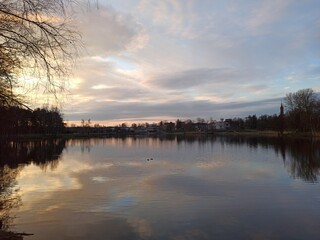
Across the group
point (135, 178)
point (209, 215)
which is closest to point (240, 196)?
point (209, 215)

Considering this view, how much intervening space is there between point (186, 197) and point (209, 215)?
13.2 ft

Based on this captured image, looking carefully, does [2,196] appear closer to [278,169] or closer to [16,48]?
[16,48]

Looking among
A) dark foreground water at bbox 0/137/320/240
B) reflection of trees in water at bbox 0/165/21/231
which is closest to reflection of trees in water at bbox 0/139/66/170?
reflection of trees in water at bbox 0/165/21/231

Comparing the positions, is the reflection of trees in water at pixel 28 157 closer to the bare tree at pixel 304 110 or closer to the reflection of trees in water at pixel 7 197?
the reflection of trees in water at pixel 7 197

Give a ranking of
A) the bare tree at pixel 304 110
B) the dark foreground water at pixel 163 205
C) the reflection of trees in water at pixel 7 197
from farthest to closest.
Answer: the bare tree at pixel 304 110 < the reflection of trees in water at pixel 7 197 < the dark foreground water at pixel 163 205

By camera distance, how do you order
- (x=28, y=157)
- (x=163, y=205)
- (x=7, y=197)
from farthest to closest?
(x=28, y=157), (x=7, y=197), (x=163, y=205)

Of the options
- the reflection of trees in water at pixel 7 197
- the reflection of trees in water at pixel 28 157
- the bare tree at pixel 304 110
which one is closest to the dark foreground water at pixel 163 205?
the reflection of trees in water at pixel 7 197

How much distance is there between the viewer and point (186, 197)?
769 inches

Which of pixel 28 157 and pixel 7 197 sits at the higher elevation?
pixel 28 157

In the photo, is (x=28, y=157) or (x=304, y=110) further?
(x=304, y=110)

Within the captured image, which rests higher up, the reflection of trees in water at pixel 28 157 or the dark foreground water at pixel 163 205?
the reflection of trees in water at pixel 28 157

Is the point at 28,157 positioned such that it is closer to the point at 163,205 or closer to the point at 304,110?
the point at 163,205

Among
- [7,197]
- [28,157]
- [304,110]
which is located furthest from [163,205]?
[304,110]

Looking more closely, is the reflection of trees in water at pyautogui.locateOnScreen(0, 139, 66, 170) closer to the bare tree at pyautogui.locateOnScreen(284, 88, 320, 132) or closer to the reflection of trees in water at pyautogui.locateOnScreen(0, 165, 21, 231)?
the reflection of trees in water at pyautogui.locateOnScreen(0, 165, 21, 231)
